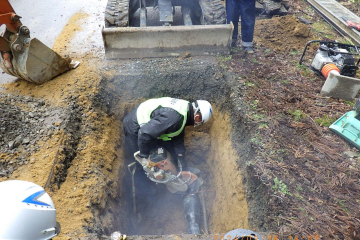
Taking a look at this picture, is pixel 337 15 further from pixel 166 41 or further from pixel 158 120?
pixel 158 120

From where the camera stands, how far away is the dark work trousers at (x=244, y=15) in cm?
525

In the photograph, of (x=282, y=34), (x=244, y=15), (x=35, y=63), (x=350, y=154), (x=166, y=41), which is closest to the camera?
(x=350, y=154)

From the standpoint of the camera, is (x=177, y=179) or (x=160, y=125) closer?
(x=160, y=125)

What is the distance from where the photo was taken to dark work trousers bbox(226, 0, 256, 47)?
17.2 feet

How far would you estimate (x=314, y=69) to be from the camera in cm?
504

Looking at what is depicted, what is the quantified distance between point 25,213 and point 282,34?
668 cm

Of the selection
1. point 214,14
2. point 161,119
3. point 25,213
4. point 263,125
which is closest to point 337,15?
point 214,14

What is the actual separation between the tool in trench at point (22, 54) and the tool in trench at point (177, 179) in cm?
238

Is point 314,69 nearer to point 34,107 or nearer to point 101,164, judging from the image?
point 101,164

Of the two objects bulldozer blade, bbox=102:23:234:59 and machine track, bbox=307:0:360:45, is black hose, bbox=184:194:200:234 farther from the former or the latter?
machine track, bbox=307:0:360:45

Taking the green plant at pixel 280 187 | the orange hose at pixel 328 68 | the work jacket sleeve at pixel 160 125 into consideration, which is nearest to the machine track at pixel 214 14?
the orange hose at pixel 328 68

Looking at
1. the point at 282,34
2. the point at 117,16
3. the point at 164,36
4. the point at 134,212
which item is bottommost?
the point at 134,212

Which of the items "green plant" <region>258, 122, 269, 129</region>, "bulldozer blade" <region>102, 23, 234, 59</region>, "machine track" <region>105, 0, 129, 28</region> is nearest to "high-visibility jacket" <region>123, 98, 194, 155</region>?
"green plant" <region>258, 122, 269, 129</region>

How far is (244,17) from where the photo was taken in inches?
211
